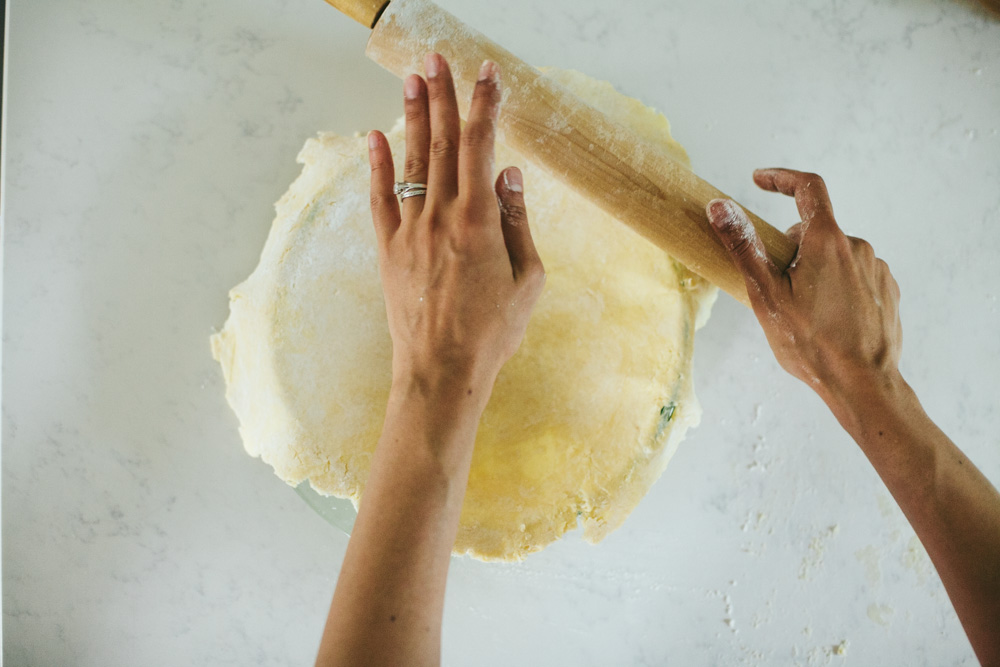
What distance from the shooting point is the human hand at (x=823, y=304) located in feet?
4.01

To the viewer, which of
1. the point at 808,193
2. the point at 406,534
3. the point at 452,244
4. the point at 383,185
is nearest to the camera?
the point at 406,534

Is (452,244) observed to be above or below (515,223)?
below

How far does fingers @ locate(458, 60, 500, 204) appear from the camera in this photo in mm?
1095

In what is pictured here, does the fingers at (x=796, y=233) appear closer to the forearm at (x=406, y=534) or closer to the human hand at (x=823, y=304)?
the human hand at (x=823, y=304)

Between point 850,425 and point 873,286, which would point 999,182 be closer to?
point 873,286

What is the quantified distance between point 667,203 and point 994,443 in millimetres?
1460

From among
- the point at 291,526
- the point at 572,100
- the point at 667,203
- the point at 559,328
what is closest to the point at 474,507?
the point at 559,328

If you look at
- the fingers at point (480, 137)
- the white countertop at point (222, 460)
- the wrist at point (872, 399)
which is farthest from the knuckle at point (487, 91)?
the wrist at point (872, 399)

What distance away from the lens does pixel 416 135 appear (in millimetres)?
1181

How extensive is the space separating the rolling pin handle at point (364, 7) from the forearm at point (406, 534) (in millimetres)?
767

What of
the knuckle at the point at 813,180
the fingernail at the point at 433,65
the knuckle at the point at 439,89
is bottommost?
the knuckle at the point at 439,89

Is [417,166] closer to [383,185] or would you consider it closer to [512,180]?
[383,185]

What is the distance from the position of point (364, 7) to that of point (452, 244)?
55 cm

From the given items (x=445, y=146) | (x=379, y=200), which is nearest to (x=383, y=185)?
(x=379, y=200)
